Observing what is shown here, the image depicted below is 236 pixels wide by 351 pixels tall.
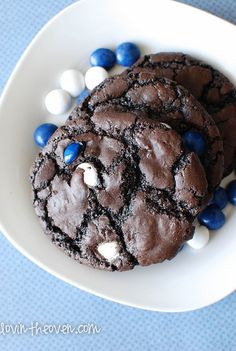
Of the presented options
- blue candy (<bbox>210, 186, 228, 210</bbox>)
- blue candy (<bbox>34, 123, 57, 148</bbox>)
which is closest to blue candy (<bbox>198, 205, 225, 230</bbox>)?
blue candy (<bbox>210, 186, 228, 210</bbox>)

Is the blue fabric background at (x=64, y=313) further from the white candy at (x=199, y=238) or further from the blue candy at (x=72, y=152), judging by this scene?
the blue candy at (x=72, y=152)

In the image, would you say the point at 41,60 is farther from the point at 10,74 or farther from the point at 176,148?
the point at 176,148

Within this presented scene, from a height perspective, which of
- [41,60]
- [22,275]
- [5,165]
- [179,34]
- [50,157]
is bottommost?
[22,275]

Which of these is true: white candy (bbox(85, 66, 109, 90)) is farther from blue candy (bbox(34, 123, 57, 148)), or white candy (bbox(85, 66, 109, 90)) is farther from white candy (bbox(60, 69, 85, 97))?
blue candy (bbox(34, 123, 57, 148))

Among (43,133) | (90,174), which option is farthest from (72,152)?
(43,133)

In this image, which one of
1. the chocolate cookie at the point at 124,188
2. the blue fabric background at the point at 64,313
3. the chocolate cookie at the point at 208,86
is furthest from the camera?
the blue fabric background at the point at 64,313

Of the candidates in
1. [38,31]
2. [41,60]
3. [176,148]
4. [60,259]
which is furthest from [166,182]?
[38,31]

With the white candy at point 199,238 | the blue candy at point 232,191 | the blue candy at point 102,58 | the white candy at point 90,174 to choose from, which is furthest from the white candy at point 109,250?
the blue candy at point 102,58
